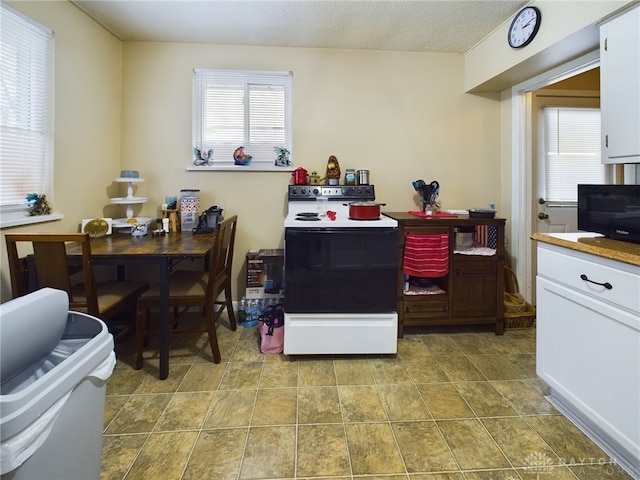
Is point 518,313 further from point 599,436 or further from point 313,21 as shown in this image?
point 313,21

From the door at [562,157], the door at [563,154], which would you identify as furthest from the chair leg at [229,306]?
the door at [563,154]

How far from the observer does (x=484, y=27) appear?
2.62 metres

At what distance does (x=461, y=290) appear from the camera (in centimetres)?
256

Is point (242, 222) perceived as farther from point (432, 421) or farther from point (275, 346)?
point (432, 421)

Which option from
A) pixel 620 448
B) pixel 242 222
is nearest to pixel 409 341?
pixel 620 448

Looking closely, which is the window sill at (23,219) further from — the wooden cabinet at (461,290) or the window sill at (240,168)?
the wooden cabinet at (461,290)

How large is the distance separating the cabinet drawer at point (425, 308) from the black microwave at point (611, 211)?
1102mm

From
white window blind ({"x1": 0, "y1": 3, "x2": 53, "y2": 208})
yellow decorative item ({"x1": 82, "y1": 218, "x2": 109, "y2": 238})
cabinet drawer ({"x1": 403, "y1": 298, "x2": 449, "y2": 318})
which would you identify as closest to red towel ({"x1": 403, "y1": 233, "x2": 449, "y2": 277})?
cabinet drawer ({"x1": 403, "y1": 298, "x2": 449, "y2": 318})

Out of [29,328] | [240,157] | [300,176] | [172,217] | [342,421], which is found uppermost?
[240,157]

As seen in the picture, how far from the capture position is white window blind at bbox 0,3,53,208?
1886mm

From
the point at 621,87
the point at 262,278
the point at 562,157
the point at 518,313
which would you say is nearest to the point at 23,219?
the point at 262,278

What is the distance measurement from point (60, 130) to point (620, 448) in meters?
A: 3.57

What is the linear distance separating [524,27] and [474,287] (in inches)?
75.2

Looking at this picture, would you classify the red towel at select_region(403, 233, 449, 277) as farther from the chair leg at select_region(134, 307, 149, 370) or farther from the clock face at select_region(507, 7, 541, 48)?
the chair leg at select_region(134, 307, 149, 370)
